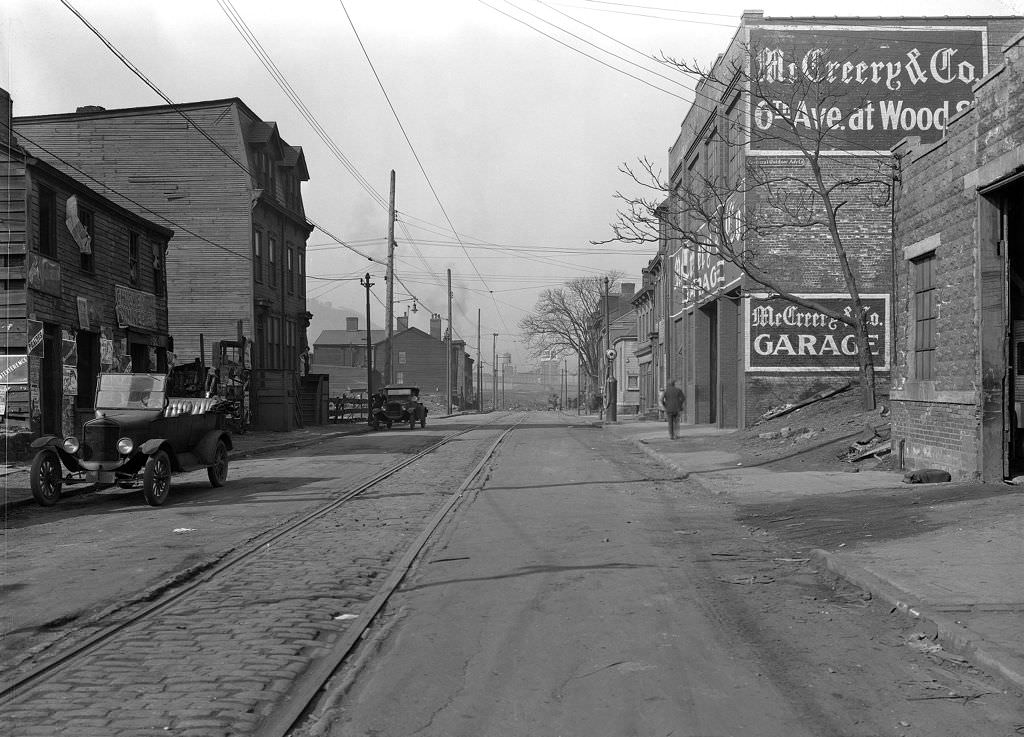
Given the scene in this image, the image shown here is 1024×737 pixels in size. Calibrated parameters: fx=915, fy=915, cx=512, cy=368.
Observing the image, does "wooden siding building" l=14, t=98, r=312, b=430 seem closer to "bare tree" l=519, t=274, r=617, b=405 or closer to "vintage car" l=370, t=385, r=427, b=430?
"vintage car" l=370, t=385, r=427, b=430

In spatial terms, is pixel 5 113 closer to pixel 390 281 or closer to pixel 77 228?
pixel 77 228

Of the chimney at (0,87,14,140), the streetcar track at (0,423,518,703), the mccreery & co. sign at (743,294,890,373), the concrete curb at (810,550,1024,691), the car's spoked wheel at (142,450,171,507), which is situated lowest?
the streetcar track at (0,423,518,703)

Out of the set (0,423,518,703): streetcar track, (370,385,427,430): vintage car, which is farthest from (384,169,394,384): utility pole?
(0,423,518,703): streetcar track

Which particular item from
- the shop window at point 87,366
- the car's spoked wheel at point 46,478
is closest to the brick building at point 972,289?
the car's spoked wheel at point 46,478

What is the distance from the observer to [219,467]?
15.3 meters

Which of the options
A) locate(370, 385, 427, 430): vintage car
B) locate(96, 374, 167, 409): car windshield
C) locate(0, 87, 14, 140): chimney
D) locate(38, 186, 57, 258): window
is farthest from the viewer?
locate(370, 385, 427, 430): vintage car

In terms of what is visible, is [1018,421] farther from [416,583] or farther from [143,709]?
[143,709]

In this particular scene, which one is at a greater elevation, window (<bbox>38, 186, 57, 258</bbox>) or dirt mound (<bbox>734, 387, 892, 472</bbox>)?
window (<bbox>38, 186, 57, 258</bbox>)

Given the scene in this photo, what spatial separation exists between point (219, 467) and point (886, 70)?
21.9 metres

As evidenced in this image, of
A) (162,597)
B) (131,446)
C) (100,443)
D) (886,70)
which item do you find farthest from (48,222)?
(886,70)

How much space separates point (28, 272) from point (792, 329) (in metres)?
20.4

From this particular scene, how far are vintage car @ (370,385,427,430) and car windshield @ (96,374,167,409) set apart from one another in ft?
78.7

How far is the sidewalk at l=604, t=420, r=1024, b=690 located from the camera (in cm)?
593

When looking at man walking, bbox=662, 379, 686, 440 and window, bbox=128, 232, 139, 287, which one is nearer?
window, bbox=128, 232, 139, 287
